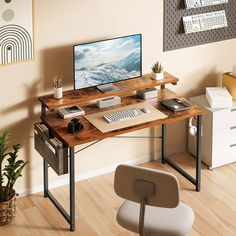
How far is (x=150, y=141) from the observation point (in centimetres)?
545

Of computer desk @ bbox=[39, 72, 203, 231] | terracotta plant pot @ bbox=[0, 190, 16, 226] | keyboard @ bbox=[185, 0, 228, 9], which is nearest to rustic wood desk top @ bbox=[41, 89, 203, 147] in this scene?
computer desk @ bbox=[39, 72, 203, 231]

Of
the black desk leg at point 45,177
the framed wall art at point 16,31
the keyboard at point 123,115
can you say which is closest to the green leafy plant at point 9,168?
the black desk leg at point 45,177

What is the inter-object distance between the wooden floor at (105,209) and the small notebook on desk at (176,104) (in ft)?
Result: 2.30

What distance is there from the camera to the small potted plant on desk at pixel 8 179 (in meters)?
4.49

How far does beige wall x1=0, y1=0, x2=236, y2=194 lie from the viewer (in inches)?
182

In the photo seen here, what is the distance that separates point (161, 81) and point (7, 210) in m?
1.50

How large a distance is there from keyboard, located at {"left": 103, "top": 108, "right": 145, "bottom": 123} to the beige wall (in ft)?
1.41

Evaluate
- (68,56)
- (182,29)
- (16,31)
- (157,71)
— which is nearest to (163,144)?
(157,71)

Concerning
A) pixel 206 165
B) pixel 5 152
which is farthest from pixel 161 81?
pixel 5 152

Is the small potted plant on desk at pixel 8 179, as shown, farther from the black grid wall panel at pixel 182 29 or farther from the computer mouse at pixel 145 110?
the black grid wall panel at pixel 182 29

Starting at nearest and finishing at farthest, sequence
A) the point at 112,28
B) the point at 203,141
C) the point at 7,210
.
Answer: the point at 7,210 → the point at 112,28 → the point at 203,141

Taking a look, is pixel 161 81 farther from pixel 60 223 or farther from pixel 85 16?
pixel 60 223

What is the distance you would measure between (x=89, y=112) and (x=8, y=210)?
3.01 feet

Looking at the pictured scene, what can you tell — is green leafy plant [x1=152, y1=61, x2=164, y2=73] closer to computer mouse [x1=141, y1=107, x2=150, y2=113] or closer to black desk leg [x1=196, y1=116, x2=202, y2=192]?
computer mouse [x1=141, y1=107, x2=150, y2=113]
